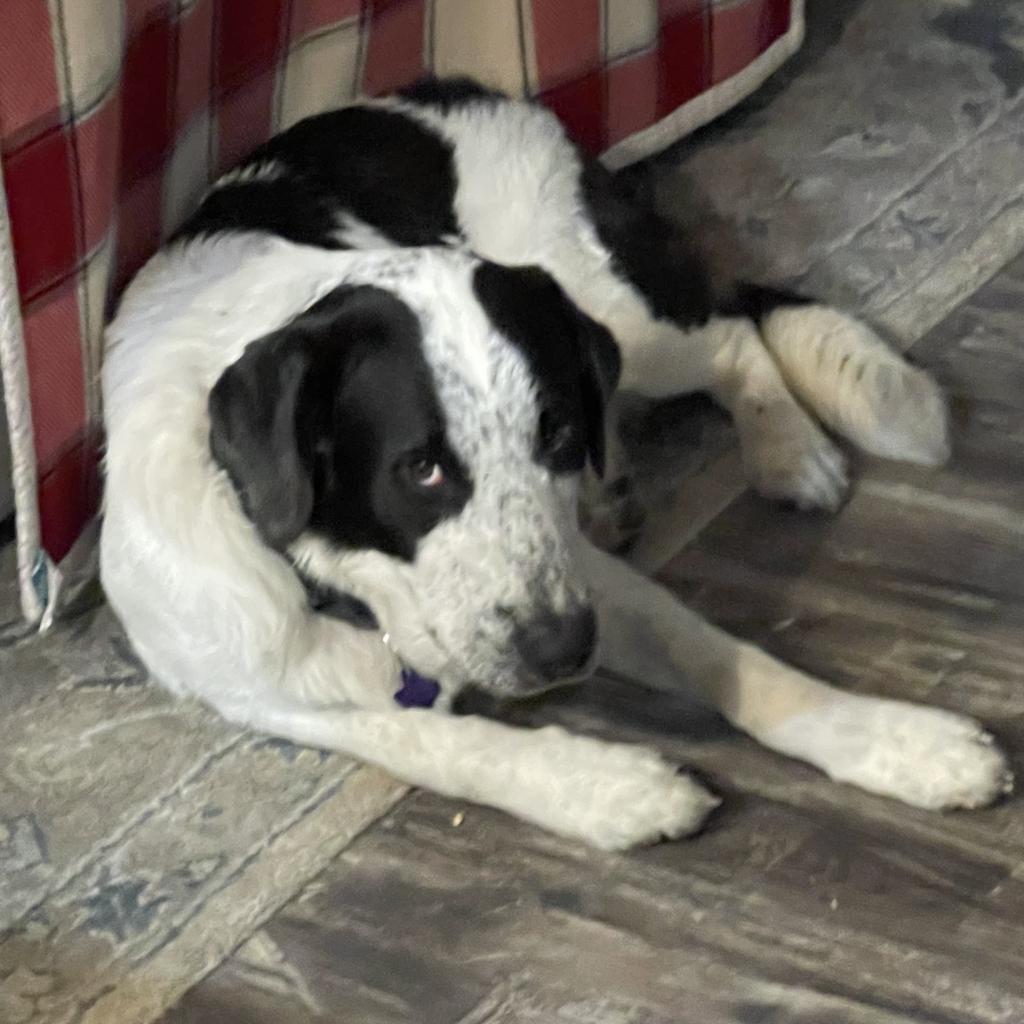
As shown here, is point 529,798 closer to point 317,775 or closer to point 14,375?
point 317,775

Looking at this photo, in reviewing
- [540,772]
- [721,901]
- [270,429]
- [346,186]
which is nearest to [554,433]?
[270,429]

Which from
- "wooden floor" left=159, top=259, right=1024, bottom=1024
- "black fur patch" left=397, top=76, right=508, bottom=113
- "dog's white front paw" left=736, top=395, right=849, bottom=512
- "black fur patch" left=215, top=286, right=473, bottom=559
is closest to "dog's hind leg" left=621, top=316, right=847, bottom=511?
"dog's white front paw" left=736, top=395, right=849, bottom=512

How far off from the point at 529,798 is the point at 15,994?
25.2 inches

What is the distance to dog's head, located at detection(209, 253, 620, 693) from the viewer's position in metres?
1.70

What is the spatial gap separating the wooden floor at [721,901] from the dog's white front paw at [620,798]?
3cm

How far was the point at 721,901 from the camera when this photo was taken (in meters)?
1.84

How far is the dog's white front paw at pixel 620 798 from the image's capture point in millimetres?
1880

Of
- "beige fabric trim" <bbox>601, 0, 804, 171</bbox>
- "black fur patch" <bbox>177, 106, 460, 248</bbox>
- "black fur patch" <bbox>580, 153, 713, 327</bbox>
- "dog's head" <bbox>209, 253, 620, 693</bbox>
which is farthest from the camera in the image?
"beige fabric trim" <bbox>601, 0, 804, 171</bbox>

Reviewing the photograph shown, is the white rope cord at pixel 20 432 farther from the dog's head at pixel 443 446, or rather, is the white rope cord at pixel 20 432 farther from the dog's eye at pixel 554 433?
the dog's eye at pixel 554 433

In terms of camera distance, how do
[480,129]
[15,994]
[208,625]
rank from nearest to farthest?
[15,994] < [208,625] < [480,129]

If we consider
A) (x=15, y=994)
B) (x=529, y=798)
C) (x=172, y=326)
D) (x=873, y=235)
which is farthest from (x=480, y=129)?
(x=15, y=994)

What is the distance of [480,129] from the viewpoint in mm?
2520

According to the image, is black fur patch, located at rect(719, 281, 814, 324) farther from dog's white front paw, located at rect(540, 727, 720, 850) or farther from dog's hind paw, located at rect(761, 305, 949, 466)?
dog's white front paw, located at rect(540, 727, 720, 850)

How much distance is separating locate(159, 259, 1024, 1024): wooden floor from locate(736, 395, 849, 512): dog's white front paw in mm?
235
